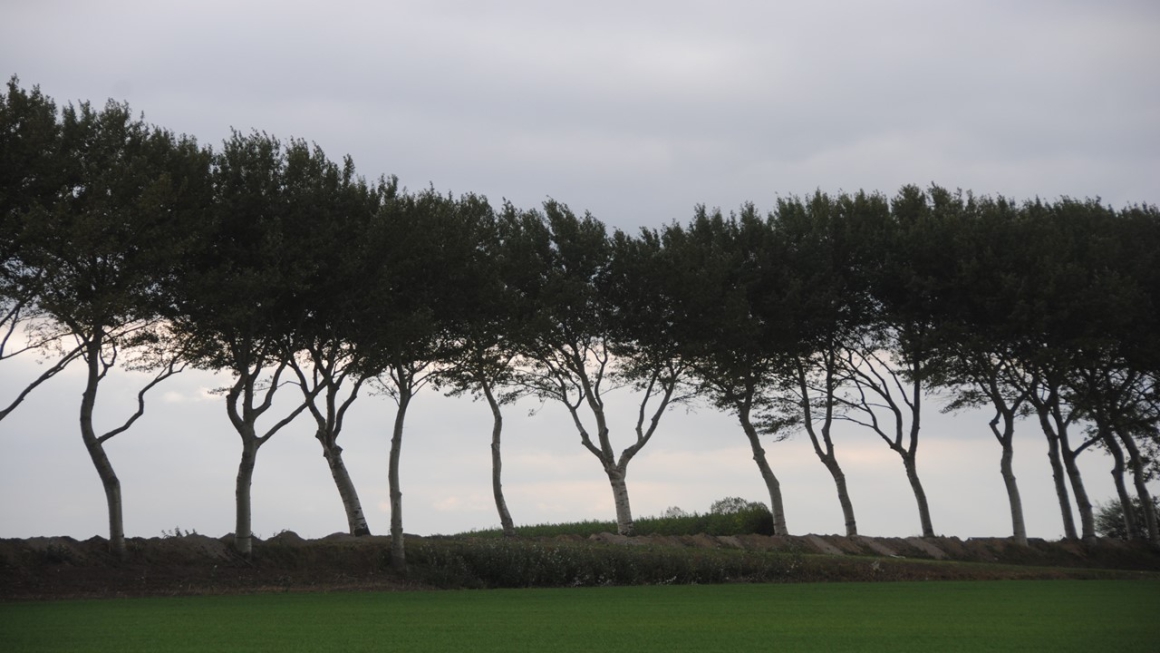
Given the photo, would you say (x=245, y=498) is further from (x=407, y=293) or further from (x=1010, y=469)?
(x=1010, y=469)

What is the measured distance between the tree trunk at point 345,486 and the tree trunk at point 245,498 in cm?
538

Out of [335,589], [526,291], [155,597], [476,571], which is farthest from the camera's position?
[526,291]

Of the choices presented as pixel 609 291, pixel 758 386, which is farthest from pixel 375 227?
pixel 758 386

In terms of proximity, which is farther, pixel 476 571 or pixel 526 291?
pixel 526 291

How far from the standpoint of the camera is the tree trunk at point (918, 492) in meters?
45.8

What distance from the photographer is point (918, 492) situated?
46031mm

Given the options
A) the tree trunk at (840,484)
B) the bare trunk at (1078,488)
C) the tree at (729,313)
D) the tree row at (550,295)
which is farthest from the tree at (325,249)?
the bare trunk at (1078,488)

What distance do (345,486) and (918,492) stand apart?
23689 mm

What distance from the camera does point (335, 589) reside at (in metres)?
27.9

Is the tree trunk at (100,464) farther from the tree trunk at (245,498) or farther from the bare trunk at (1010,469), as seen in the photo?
the bare trunk at (1010,469)

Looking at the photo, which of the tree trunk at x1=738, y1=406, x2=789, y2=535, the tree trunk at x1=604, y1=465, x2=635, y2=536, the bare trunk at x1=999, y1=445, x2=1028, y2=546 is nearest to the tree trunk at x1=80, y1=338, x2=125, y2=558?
the tree trunk at x1=604, y1=465, x2=635, y2=536

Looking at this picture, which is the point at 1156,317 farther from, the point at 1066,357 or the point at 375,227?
the point at 375,227

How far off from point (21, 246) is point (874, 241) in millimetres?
30980

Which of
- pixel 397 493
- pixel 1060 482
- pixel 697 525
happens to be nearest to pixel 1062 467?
pixel 1060 482
